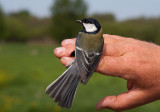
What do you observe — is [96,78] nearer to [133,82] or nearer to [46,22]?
[133,82]

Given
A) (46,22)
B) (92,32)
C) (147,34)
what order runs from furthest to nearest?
1. (46,22)
2. (147,34)
3. (92,32)

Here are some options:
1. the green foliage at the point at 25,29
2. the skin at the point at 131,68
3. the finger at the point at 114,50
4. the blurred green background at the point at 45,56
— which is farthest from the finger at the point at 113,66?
the green foliage at the point at 25,29

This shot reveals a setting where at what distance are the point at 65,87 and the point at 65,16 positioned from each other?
3790 cm

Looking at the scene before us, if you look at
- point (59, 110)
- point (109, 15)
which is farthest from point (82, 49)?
point (109, 15)

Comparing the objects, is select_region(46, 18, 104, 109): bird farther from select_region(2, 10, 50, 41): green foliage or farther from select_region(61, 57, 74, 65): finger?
select_region(2, 10, 50, 41): green foliage

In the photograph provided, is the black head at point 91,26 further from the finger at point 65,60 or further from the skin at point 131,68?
the finger at point 65,60

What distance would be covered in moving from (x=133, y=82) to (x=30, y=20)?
177 feet

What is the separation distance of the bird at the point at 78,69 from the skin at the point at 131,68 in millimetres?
61

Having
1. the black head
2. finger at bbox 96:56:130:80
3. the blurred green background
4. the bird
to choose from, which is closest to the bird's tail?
the bird

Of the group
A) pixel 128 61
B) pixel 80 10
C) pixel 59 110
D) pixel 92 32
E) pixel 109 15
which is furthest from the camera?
pixel 109 15

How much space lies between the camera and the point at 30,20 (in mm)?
54406

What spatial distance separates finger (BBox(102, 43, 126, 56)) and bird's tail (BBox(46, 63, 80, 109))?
284 millimetres

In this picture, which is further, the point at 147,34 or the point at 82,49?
the point at 147,34

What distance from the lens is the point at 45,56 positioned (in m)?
23.9
